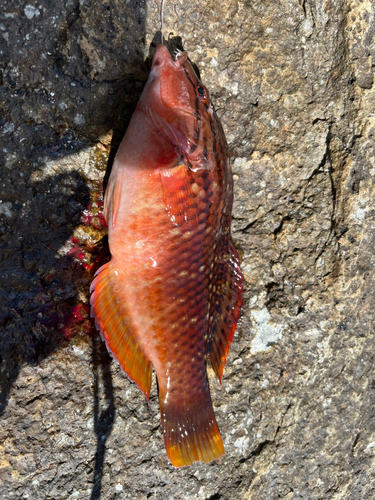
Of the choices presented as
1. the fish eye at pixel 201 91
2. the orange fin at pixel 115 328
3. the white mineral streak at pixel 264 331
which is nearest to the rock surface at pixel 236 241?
the white mineral streak at pixel 264 331

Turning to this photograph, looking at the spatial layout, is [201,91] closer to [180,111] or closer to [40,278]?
[180,111]

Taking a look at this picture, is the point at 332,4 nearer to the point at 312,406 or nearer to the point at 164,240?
the point at 164,240

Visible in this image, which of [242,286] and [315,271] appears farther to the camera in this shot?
[315,271]

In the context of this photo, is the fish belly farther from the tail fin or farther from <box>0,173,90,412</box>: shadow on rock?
<box>0,173,90,412</box>: shadow on rock

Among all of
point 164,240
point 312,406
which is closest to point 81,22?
point 164,240

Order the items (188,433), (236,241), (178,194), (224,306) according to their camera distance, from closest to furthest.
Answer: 1. (178,194)
2. (188,433)
3. (224,306)
4. (236,241)

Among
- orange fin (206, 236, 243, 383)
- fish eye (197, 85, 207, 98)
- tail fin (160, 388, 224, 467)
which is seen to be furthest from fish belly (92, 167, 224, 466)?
fish eye (197, 85, 207, 98)

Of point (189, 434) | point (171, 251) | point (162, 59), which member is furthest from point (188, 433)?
point (162, 59)
